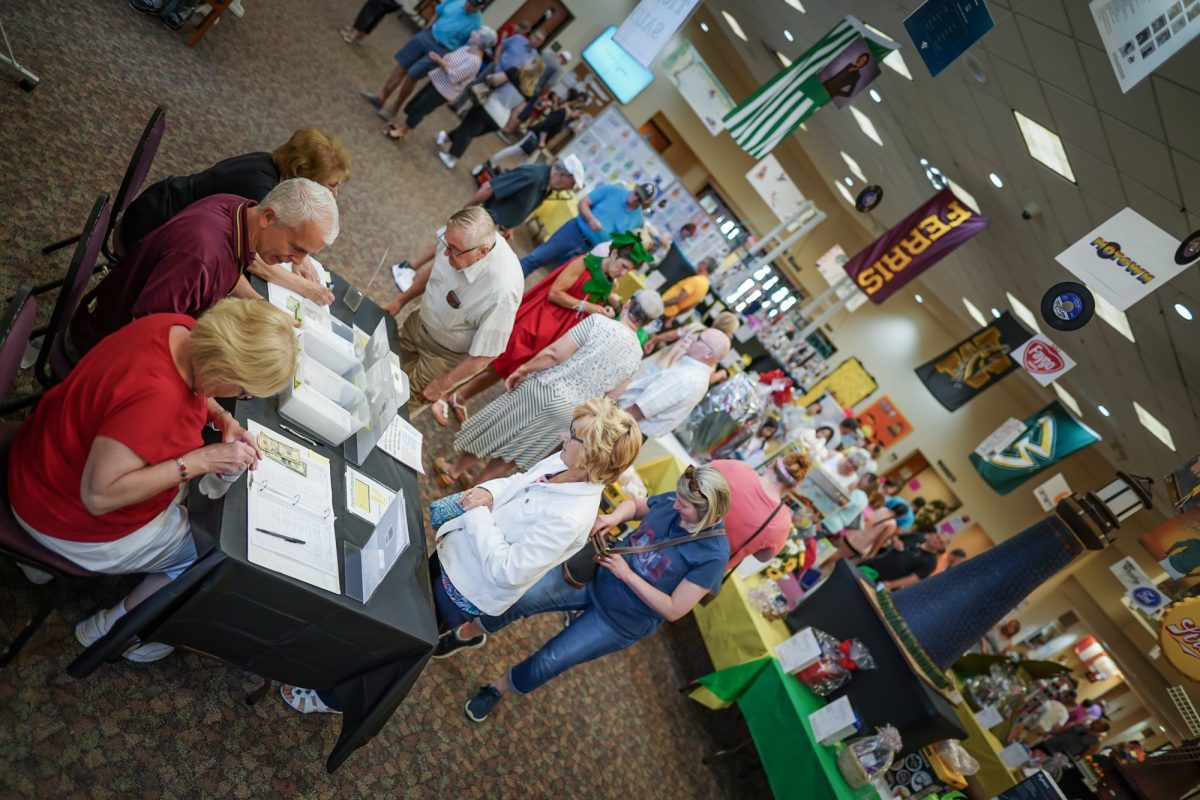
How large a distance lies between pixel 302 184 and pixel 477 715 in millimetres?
2258

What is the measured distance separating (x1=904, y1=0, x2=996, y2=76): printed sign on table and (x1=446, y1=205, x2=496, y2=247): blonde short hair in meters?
2.82

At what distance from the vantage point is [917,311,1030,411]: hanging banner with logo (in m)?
7.19

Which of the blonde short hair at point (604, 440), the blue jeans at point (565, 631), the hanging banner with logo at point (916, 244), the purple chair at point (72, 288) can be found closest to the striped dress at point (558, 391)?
the blue jeans at point (565, 631)

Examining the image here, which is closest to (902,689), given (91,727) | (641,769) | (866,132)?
(641,769)

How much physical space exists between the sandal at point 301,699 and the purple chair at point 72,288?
1.29m

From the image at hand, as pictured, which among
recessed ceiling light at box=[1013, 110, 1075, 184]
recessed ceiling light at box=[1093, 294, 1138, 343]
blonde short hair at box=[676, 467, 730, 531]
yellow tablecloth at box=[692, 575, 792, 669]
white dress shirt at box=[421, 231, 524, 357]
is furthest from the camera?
recessed ceiling light at box=[1093, 294, 1138, 343]

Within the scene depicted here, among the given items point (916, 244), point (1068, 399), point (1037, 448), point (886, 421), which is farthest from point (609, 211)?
point (886, 421)

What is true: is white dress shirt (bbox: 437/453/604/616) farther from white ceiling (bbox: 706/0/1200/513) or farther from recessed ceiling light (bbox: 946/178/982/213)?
recessed ceiling light (bbox: 946/178/982/213)

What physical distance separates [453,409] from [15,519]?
3.06 metres

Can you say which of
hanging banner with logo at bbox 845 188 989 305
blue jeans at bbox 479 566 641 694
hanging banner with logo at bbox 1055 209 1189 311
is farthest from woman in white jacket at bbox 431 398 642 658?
hanging banner with logo at bbox 845 188 989 305

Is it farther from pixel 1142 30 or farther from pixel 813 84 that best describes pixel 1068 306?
pixel 813 84

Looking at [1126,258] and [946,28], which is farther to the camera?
[946,28]

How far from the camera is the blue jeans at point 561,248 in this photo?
18.5ft

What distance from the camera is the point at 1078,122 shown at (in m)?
4.13
